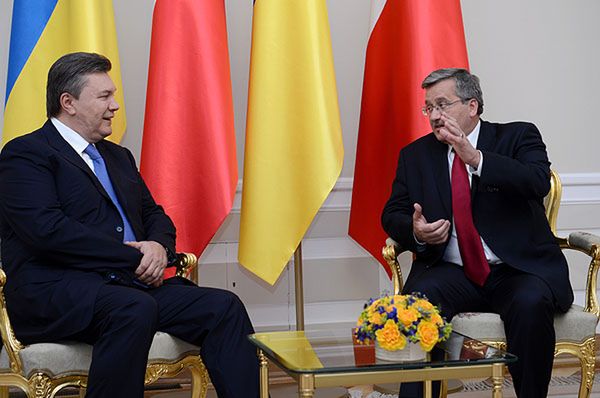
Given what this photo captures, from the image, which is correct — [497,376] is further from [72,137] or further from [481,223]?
[72,137]

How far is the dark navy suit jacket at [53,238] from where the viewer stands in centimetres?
308

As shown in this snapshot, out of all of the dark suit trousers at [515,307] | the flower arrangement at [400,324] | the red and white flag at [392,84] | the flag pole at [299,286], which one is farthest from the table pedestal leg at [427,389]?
the red and white flag at [392,84]

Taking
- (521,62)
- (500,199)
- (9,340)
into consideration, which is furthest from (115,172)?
(521,62)

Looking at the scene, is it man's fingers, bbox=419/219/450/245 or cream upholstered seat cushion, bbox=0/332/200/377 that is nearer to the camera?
cream upholstered seat cushion, bbox=0/332/200/377

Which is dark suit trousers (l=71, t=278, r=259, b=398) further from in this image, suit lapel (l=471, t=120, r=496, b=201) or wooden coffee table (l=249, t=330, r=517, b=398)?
suit lapel (l=471, t=120, r=496, b=201)

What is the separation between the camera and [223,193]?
4031 mm

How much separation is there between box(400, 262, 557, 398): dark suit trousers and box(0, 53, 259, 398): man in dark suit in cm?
73

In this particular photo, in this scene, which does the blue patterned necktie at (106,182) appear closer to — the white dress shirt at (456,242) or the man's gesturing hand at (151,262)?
the man's gesturing hand at (151,262)

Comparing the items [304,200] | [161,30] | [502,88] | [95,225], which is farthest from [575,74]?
[95,225]

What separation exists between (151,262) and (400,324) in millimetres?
1037

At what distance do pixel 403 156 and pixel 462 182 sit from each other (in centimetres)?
32

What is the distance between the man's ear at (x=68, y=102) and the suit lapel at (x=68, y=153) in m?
0.09

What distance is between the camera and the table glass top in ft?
8.54

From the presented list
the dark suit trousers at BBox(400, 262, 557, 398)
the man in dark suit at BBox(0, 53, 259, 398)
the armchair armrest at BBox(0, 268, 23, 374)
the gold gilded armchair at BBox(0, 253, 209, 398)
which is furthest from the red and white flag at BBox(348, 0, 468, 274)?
the armchair armrest at BBox(0, 268, 23, 374)
